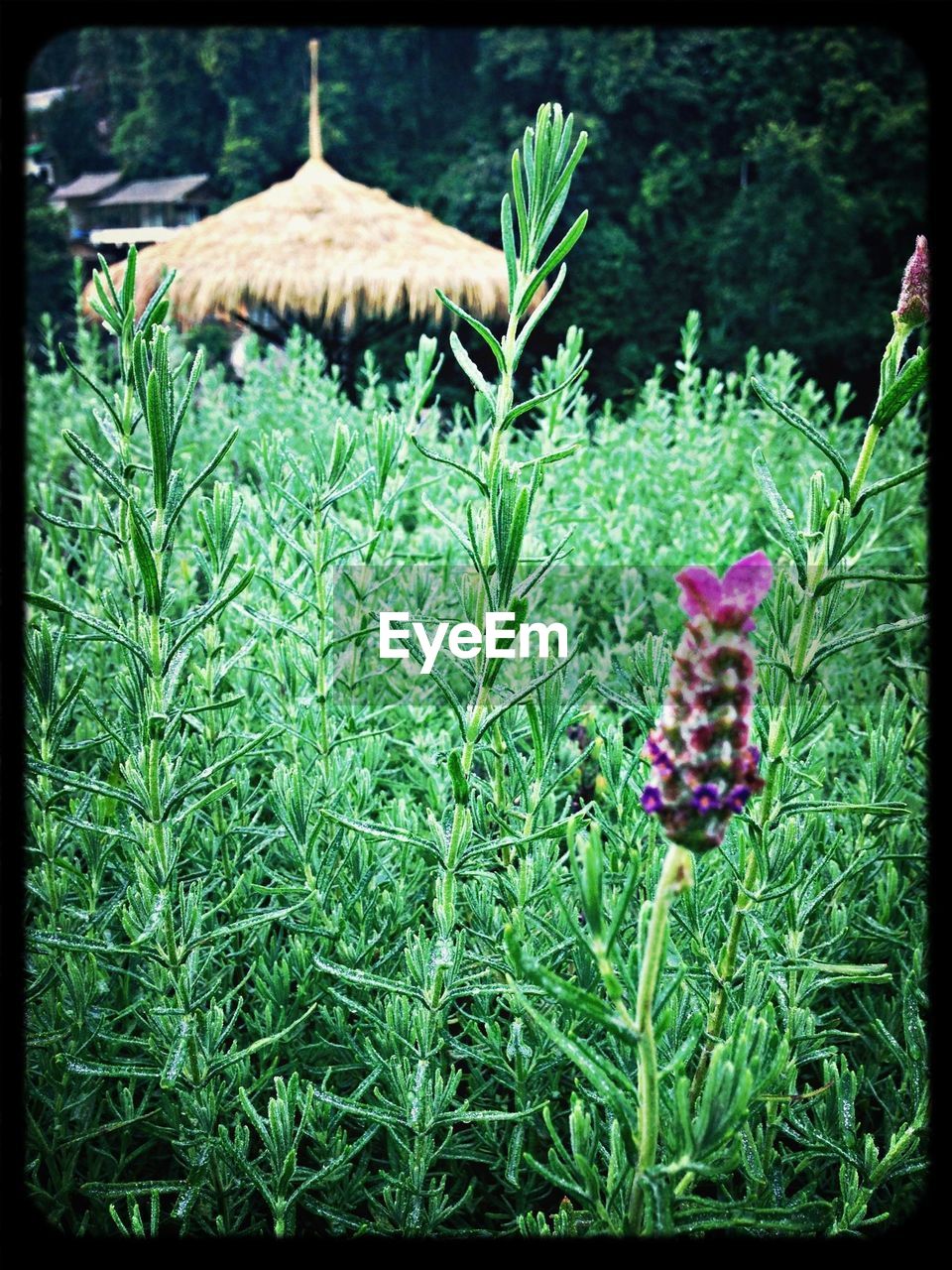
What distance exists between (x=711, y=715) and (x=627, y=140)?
9.42 m

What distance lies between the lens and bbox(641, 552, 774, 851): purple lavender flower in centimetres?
35

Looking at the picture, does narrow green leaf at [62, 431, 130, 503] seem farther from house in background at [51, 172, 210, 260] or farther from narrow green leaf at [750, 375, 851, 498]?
house in background at [51, 172, 210, 260]

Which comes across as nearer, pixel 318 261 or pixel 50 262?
pixel 318 261

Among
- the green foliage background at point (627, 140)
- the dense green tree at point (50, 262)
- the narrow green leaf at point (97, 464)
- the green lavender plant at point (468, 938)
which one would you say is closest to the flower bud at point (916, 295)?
the green lavender plant at point (468, 938)

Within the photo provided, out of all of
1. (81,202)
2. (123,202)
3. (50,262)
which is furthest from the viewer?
(81,202)

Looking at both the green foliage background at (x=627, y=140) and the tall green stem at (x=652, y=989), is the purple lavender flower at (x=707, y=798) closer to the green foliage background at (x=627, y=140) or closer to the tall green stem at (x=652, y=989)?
the tall green stem at (x=652, y=989)

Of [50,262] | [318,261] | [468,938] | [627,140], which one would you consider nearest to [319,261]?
[318,261]

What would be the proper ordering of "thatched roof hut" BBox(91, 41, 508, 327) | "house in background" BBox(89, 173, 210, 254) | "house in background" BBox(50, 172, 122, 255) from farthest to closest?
"house in background" BBox(50, 172, 122, 255) → "house in background" BBox(89, 173, 210, 254) → "thatched roof hut" BBox(91, 41, 508, 327)

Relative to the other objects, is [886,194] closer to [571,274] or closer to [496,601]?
[571,274]

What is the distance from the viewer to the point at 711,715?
13.9 inches

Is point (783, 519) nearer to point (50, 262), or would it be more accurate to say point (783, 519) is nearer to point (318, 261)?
point (318, 261)

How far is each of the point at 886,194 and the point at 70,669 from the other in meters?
8.09

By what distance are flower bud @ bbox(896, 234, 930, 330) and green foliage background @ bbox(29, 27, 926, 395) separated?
658 centimetres

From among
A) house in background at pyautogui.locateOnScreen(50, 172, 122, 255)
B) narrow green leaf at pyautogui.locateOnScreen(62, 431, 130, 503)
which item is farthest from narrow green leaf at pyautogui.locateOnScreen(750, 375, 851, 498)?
house in background at pyautogui.locateOnScreen(50, 172, 122, 255)
